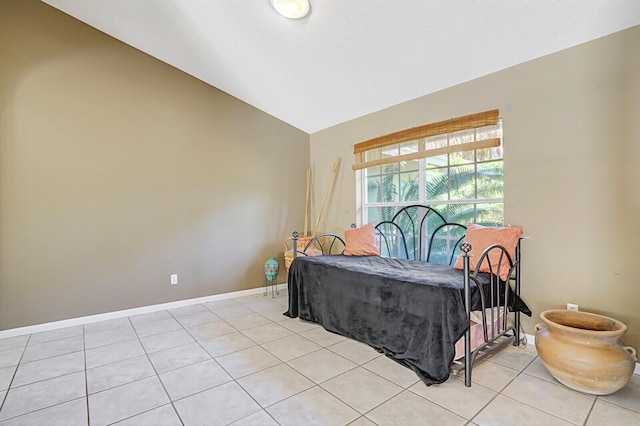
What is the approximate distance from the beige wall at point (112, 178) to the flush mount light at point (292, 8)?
1.68 meters

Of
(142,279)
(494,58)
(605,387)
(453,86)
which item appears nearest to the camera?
(605,387)

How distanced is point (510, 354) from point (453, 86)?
7.35 feet

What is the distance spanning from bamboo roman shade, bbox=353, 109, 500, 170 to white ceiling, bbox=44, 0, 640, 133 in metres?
0.35

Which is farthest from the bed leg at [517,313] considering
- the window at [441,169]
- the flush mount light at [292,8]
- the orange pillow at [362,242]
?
the flush mount light at [292,8]

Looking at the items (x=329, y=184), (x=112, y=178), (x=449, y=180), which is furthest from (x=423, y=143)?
(x=112, y=178)

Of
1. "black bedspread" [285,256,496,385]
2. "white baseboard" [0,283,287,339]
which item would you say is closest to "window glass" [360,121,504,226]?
"black bedspread" [285,256,496,385]

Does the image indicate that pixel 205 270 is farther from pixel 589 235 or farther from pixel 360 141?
pixel 589 235

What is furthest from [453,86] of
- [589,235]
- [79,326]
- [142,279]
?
[79,326]

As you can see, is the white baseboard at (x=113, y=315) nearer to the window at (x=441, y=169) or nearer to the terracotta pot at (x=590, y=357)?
the window at (x=441, y=169)

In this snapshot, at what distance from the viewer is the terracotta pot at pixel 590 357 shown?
1.65m

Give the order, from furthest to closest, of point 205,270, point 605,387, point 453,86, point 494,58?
1. point 205,270
2. point 453,86
3. point 494,58
4. point 605,387

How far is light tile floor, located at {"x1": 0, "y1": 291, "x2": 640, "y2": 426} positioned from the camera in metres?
1.55

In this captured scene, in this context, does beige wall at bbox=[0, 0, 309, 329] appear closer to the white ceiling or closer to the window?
the white ceiling

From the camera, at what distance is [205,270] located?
3629mm
